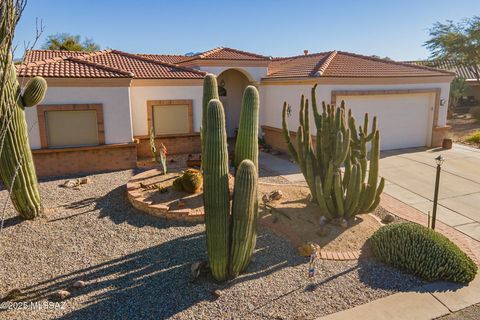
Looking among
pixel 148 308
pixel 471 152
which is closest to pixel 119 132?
pixel 148 308

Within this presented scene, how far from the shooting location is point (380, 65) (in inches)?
723

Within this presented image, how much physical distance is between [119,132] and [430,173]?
12274mm

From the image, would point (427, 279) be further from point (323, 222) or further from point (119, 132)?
point (119, 132)

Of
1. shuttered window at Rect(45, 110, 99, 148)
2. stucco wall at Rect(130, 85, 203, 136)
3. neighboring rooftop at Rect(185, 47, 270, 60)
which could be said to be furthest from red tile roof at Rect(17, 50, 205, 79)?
neighboring rooftop at Rect(185, 47, 270, 60)

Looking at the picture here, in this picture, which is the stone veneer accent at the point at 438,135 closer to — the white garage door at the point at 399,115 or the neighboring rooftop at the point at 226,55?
the white garage door at the point at 399,115

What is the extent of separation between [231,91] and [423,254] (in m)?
16.8

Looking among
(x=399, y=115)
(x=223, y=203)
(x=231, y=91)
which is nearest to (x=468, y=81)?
(x=399, y=115)

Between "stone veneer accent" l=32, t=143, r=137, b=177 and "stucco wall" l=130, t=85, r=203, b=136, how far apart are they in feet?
6.45

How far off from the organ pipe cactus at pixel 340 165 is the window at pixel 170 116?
854cm

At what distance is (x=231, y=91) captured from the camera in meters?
21.8

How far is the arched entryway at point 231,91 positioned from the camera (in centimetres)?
2147

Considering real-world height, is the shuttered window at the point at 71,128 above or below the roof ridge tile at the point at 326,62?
below

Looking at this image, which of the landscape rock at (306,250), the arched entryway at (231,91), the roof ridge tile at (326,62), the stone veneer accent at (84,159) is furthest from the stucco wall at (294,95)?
the landscape rock at (306,250)

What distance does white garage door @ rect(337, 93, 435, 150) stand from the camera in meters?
16.7
